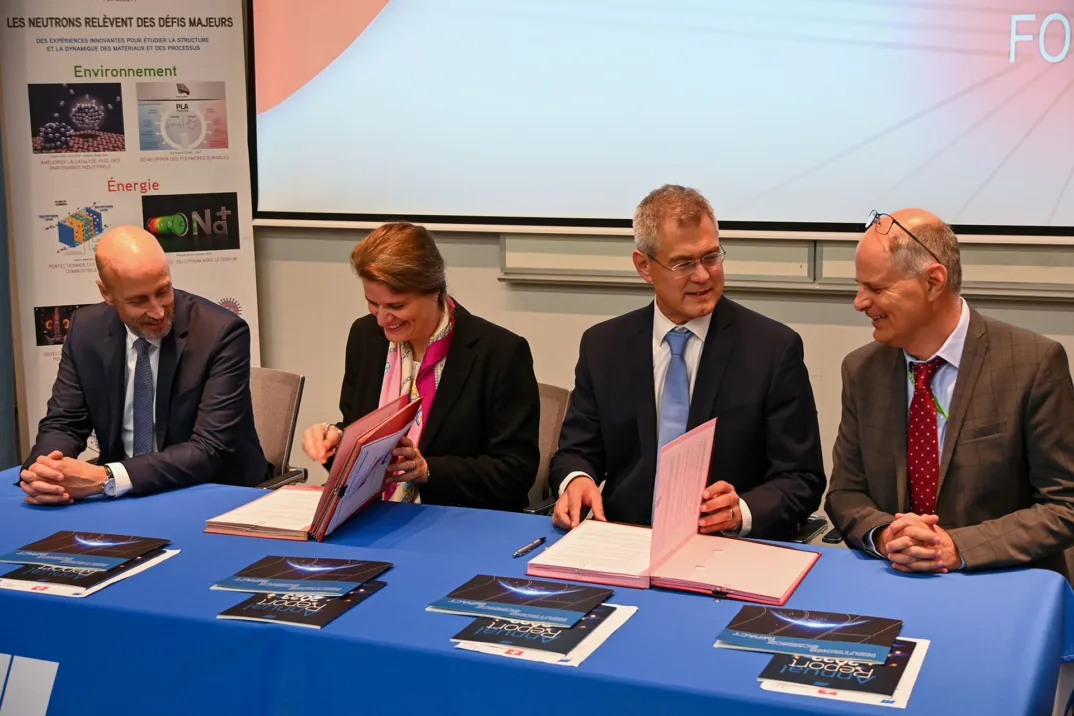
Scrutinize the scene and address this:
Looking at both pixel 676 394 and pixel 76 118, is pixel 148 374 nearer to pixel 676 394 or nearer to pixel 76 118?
pixel 676 394

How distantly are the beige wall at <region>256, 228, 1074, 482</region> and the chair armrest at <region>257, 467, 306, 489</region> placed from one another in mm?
1569

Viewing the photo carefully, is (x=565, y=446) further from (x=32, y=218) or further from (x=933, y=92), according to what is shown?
(x=32, y=218)

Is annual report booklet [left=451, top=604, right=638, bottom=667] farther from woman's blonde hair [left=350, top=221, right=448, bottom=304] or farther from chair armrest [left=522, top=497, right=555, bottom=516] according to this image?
woman's blonde hair [left=350, top=221, right=448, bottom=304]

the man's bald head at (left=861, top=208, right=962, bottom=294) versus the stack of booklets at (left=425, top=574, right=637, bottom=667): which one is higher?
the man's bald head at (left=861, top=208, right=962, bottom=294)

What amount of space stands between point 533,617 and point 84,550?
1070 millimetres

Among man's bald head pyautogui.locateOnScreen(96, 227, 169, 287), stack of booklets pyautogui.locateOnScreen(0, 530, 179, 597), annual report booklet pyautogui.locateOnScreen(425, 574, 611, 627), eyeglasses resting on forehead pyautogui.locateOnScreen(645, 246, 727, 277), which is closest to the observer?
annual report booklet pyautogui.locateOnScreen(425, 574, 611, 627)

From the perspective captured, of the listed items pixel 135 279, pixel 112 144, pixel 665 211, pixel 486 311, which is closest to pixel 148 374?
pixel 135 279

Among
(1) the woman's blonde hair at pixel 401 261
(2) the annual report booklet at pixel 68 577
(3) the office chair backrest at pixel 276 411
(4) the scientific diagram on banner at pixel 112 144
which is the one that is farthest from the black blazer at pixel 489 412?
(4) the scientific diagram on banner at pixel 112 144

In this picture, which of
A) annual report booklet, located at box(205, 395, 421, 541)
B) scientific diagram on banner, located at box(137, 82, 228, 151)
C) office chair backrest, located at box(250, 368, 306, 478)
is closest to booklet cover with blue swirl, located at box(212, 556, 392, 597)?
annual report booklet, located at box(205, 395, 421, 541)

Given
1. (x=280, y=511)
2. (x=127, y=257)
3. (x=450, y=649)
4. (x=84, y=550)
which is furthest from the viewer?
(x=127, y=257)

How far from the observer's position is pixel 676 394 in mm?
2965

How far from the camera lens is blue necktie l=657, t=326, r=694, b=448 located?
296 cm

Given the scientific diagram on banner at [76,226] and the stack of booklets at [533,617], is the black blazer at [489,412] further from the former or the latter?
the scientific diagram on banner at [76,226]

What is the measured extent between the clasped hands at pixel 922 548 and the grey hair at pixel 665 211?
0.93 meters
